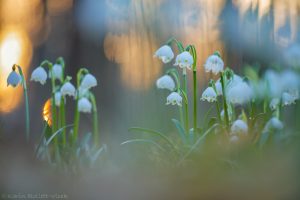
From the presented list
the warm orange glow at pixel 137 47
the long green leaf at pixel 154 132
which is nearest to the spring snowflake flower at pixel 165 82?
the warm orange glow at pixel 137 47

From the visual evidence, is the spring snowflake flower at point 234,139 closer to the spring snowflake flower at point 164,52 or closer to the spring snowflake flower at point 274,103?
the spring snowflake flower at point 274,103

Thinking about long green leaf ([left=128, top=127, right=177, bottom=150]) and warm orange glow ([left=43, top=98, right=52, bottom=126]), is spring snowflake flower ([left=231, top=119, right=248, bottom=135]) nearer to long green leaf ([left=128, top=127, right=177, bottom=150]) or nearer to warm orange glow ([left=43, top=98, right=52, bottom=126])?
long green leaf ([left=128, top=127, right=177, bottom=150])

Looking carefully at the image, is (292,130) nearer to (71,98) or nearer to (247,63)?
(247,63)

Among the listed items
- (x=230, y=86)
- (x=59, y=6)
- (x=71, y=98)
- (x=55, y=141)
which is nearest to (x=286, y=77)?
(x=230, y=86)

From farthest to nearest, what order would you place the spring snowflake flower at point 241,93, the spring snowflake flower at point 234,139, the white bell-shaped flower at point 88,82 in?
1. the white bell-shaped flower at point 88,82
2. the spring snowflake flower at point 241,93
3. the spring snowflake flower at point 234,139

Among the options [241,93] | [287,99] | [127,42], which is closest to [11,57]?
[127,42]

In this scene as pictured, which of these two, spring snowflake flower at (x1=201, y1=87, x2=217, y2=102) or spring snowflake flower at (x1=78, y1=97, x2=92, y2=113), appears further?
spring snowflake flower at (x1=78, y1=97, x2=92, y2=113)

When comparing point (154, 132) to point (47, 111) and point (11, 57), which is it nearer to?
point (47, 111)

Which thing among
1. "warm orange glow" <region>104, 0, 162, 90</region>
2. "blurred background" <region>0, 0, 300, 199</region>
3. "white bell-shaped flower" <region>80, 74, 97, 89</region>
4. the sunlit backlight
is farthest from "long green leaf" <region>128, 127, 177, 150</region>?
the sunlit backlight
